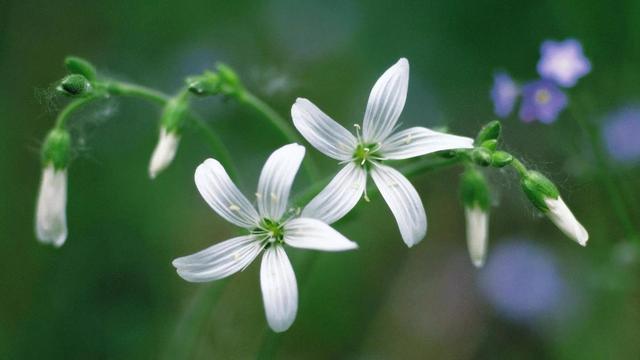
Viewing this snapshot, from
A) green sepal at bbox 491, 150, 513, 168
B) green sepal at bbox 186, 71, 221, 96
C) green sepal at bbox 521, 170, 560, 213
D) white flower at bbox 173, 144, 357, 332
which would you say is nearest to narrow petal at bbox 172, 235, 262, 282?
white flower at bbox 173, 144, 357, 332

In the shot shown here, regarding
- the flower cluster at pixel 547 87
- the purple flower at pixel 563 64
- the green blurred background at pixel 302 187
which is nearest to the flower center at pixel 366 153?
Answer: the green blurred background at pixel 302 187

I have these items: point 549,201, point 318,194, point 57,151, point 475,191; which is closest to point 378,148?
point 318,194

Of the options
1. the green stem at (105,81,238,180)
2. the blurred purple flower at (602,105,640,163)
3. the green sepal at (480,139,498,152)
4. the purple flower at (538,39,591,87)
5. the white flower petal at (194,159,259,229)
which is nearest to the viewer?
the white flower petal at (194,159,259,229)

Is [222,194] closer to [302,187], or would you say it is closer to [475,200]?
[475,200]

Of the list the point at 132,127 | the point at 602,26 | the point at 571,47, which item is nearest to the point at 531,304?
the point at 571,47

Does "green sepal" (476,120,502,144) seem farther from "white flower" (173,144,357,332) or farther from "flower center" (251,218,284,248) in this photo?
"flower center" (251,218,284,248)

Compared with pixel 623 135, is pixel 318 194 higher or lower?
lower

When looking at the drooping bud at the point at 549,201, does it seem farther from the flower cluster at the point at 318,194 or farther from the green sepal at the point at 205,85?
the green sepal at the point at 205,85
